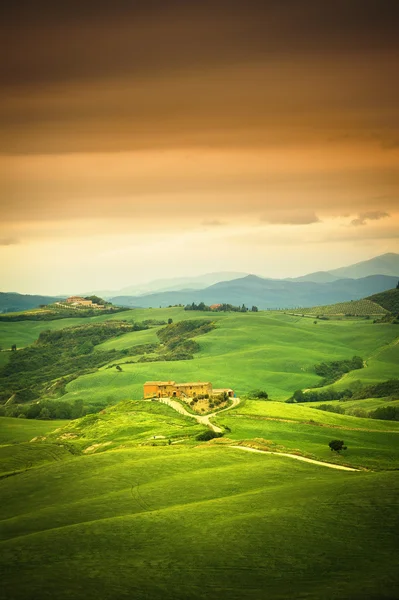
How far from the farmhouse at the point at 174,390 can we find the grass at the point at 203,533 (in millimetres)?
68712

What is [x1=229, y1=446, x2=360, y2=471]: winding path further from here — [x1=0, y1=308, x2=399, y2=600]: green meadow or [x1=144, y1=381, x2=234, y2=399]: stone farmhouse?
[x1=144, y1=381, x2=234, y2=399]: stone farmhouse

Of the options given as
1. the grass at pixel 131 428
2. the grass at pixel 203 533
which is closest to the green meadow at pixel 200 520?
the grass at pixel 203 533

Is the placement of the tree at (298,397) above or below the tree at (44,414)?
above

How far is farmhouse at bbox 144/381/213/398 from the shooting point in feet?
488

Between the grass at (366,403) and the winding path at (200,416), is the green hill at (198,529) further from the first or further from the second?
the grass at (366,403)

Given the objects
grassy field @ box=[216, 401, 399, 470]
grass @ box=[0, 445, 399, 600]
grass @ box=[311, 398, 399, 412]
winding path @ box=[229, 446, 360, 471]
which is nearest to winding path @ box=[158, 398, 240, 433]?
grassy field @ box=[216, 401, 399, 470]

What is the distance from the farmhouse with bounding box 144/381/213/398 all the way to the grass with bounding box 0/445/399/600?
68.7 metres

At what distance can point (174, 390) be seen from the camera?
149 m

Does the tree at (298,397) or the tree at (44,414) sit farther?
the tree at (298,397)

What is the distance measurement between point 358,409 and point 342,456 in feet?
214

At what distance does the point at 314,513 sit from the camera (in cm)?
5572

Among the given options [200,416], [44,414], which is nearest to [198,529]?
[200,416]

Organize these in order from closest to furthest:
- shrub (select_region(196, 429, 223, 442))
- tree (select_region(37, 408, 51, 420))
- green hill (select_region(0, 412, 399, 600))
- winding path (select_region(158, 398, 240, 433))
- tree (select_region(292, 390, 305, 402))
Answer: green hill (select_region(0, 412, 399, 600)) < shrub (select_region(196, 429, 223, 442)) < winding path (select_region(158, 398, 240, 433)) < tree (select_region(37, 408, 51, 420)) < tree (select_region(292, 390, 305, 402))

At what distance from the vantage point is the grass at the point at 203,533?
4362 cm
